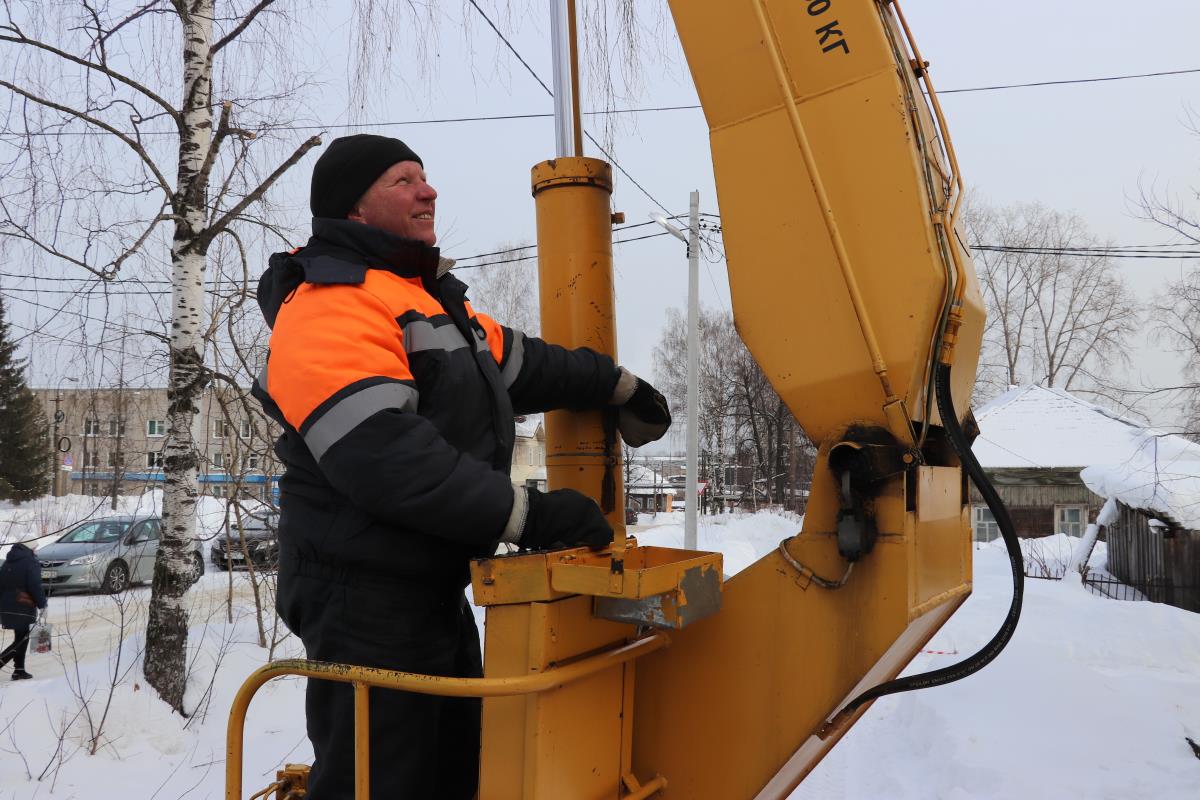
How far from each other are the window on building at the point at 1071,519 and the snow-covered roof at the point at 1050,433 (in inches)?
55.3

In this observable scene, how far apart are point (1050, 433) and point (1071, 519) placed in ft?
8.19

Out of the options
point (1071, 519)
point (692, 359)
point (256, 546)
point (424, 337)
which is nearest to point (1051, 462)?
point (1071, 519)

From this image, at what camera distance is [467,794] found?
214 centimetres

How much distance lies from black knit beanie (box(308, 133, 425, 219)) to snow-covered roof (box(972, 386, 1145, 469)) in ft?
71.1

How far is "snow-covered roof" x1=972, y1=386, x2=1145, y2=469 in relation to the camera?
2212cm

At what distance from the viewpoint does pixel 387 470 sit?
1.67m

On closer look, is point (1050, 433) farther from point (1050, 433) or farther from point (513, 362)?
point (513, 362)

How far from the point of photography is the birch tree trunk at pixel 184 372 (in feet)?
19.4

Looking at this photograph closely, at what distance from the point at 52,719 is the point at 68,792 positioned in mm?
845

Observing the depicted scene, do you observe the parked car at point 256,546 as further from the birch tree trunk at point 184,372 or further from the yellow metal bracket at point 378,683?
the birch tree trunk at point 184,372

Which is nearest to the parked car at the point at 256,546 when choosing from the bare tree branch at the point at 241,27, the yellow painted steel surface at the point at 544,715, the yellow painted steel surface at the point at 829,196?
the yellow painted steel surface at the point at 544,715

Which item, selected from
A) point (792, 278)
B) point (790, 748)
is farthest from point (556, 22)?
point (790, 748)

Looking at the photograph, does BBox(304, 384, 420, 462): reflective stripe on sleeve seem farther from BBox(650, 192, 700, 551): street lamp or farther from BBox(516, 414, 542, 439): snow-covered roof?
BBox(516, 414, 542, 439): snow-covered roof

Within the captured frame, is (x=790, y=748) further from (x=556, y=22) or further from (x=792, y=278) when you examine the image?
(x=556, y=22)
